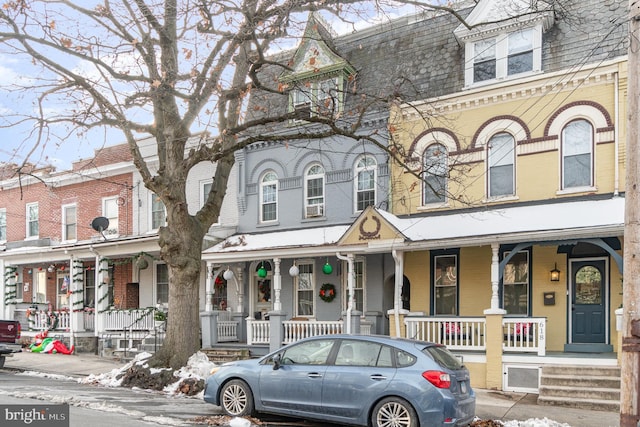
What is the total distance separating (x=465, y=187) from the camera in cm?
1531

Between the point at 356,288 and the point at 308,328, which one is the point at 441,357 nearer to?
the point at 308,328

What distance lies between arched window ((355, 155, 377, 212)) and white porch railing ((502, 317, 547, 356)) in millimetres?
5383

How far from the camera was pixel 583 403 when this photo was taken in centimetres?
1098

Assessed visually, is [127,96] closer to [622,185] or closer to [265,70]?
[265,70]

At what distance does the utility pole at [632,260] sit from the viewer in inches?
285

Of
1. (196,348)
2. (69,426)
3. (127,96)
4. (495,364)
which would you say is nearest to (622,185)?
(495,364)

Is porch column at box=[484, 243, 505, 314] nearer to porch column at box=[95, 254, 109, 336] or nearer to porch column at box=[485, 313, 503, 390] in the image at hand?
porch column at box=[485, 313, 503, 390]

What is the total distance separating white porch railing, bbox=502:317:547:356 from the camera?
1248cm

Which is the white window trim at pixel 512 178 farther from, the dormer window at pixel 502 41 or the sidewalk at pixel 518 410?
the sidewalk at pixel 518 410

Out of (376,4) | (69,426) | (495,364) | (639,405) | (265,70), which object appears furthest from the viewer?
(265,70)

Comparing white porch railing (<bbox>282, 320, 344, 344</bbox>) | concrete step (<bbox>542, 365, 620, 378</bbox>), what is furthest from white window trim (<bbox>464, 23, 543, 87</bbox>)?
white porch railing (<bbox>282, 320, 344, 344</bbox>)

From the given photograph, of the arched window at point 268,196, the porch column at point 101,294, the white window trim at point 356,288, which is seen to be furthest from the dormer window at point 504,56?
the porch column at point 101,294

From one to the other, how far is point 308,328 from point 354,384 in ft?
24.9

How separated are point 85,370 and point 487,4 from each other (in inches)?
581
